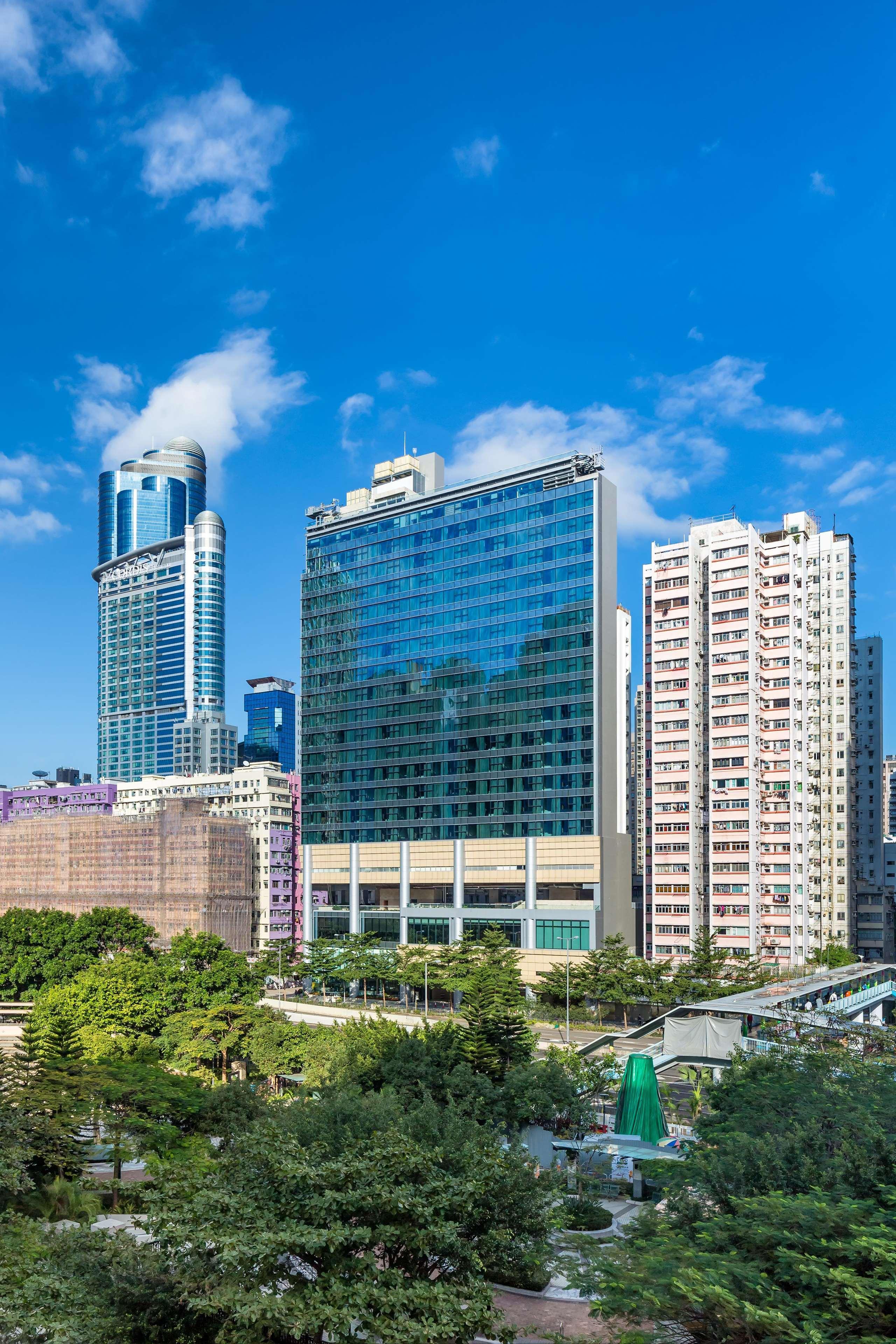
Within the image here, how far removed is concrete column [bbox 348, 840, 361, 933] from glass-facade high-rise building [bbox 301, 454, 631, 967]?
0.18m

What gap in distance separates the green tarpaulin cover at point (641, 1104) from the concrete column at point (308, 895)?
67360mm

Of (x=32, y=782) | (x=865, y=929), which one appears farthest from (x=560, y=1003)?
(x=32, y=782)

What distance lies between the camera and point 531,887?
3450 inches

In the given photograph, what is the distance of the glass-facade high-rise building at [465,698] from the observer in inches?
3438

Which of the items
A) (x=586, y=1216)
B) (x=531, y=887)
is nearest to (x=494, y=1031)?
(x=586, y=1216)

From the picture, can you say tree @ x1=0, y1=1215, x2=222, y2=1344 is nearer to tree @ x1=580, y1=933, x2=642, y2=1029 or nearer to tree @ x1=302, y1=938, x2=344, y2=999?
tree @ x1=580, y1=933, x2=642, y2=1029

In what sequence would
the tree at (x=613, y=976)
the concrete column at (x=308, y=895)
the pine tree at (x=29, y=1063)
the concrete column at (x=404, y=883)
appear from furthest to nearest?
the concrete column at (x=308, y=895)
the concrete column at (x=404, y=883)
the tree at (x=613, y=976)
the pine tree at (x=29, y=1063)

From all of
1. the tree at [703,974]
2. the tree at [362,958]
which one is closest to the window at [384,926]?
the tree at [362,958]

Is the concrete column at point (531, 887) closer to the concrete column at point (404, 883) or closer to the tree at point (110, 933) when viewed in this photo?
the concrete column at point (404, 883)

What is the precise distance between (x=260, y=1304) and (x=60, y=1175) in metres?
24.6

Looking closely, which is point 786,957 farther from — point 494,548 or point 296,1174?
point 296,1174

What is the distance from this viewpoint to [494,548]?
95.0 m

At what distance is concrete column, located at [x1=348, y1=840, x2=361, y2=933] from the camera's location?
101 m

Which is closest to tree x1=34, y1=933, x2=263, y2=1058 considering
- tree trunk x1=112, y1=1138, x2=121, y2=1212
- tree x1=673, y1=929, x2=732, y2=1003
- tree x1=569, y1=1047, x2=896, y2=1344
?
tree trunk x1=112, y1=1138, x2=121, y2=1212
